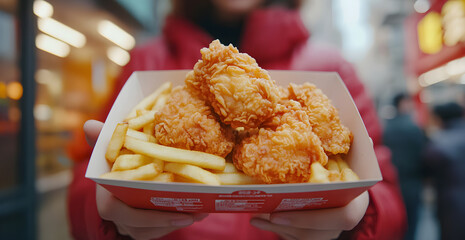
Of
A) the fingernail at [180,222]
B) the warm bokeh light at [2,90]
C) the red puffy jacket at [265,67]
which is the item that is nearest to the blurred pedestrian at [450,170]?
the red puffy jacket at [265,67]

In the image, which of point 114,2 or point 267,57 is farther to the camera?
point 114,2

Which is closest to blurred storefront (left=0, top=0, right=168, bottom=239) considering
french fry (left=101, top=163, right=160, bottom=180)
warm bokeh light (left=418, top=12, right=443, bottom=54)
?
french fry (left=101, top=163, right=160, bottom=180)

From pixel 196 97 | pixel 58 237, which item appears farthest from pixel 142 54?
pixel 58 237

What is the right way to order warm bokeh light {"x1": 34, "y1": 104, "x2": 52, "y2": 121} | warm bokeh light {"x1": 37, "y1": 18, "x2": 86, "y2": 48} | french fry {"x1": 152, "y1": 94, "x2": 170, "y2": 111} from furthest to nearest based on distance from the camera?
1. warm bokeh light {"x1": 34, "y1": 104, "x2": 52, "y2": 121}
2. warm bokeh light {"x1": 37, "y1": 18, "x2": 86, "y2": 48}
3. french fry {"x1": 152, "y1": 94, "x2": 170, "y2": 111}

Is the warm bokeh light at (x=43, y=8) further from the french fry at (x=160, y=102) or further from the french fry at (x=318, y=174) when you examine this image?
the french fry at (x=318, y=174)

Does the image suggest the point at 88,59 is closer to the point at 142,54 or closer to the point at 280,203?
the point at 142,54

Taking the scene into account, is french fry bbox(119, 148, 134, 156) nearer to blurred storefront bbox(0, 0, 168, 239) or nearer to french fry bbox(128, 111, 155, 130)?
french fry bbox(128, 111, 155, 130)

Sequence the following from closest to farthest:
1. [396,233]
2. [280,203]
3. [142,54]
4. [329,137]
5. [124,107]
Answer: [280,203] < [329,137] < [124,107] < [396,233] < [142,54]
